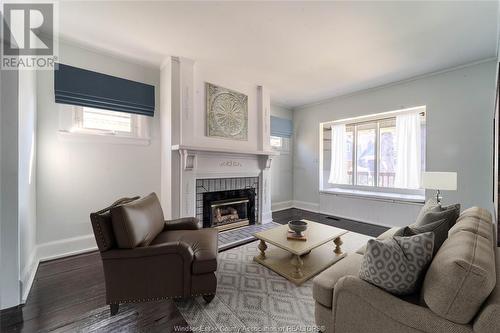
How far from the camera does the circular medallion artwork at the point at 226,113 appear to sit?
3348 millimetres

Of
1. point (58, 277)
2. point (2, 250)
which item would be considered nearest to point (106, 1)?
point (2, 250)

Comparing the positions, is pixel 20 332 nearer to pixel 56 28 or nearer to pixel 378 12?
pixel 56 28

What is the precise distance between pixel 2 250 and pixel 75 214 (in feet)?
3.36

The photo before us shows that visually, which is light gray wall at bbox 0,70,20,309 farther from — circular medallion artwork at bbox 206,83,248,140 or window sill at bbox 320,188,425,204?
window sill at bbox 320,188,425,204

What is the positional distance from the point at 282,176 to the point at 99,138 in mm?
3842

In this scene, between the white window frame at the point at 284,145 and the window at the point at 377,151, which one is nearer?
the window at the point at 377,151

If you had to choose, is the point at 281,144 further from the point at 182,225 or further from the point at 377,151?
the point at 182,225

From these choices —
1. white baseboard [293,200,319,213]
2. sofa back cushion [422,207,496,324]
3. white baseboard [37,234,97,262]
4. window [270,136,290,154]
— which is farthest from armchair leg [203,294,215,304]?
window [270,136,290,154]

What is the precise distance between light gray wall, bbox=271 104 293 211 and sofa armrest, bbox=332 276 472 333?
3818mm

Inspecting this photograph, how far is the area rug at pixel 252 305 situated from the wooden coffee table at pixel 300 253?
0.34 ft

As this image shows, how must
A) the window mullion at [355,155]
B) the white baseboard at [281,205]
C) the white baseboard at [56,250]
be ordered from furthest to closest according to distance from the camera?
the white baseboard at [281,205]
the window mullion at [355,155]
the white baseboard at [56,250]

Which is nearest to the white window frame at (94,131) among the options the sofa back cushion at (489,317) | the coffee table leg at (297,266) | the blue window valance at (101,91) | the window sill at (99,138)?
the window sill at (99,138)

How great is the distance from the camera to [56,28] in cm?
231

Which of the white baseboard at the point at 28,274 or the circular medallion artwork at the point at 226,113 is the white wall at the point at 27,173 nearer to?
the white baseboard at the point at 28,274
